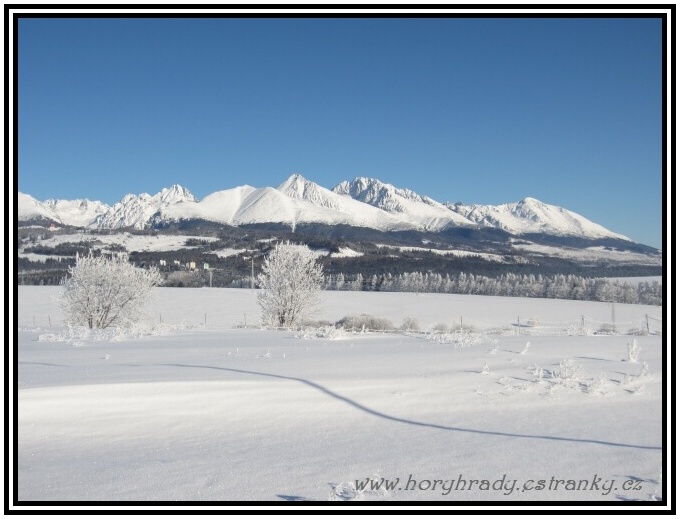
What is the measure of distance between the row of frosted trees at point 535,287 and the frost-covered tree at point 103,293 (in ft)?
192

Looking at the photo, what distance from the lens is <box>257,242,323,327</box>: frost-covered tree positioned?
34.1 metres

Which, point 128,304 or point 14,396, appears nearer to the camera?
point 14,396

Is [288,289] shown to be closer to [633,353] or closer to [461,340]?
[461,340]

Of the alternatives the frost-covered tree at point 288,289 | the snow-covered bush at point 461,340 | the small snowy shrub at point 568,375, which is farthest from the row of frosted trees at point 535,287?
the small snowy shrub at point 568,375

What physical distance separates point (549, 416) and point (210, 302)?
58.2 meters

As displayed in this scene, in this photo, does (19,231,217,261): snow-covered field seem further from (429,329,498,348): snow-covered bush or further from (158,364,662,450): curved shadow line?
(158,364,662,450): curved shadow line

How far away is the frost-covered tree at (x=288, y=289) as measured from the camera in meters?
34.1

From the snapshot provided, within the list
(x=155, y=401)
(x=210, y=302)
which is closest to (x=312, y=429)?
(x=155, y=401)

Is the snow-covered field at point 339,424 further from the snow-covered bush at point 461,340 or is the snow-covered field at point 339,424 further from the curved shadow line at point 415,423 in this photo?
the snow-covered bush at point 461,340

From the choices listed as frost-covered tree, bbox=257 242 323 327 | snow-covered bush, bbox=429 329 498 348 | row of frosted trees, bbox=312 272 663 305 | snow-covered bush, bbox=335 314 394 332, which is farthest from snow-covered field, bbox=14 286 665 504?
row of frosted trees, bbox=312 272 663 305

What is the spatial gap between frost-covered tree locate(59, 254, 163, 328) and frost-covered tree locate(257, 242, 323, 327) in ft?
26.6

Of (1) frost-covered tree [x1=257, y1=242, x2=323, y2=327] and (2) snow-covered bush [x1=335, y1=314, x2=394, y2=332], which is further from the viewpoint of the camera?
(1) frost-covered tree [x1=257, y1=242, x2=323, y2=327]
